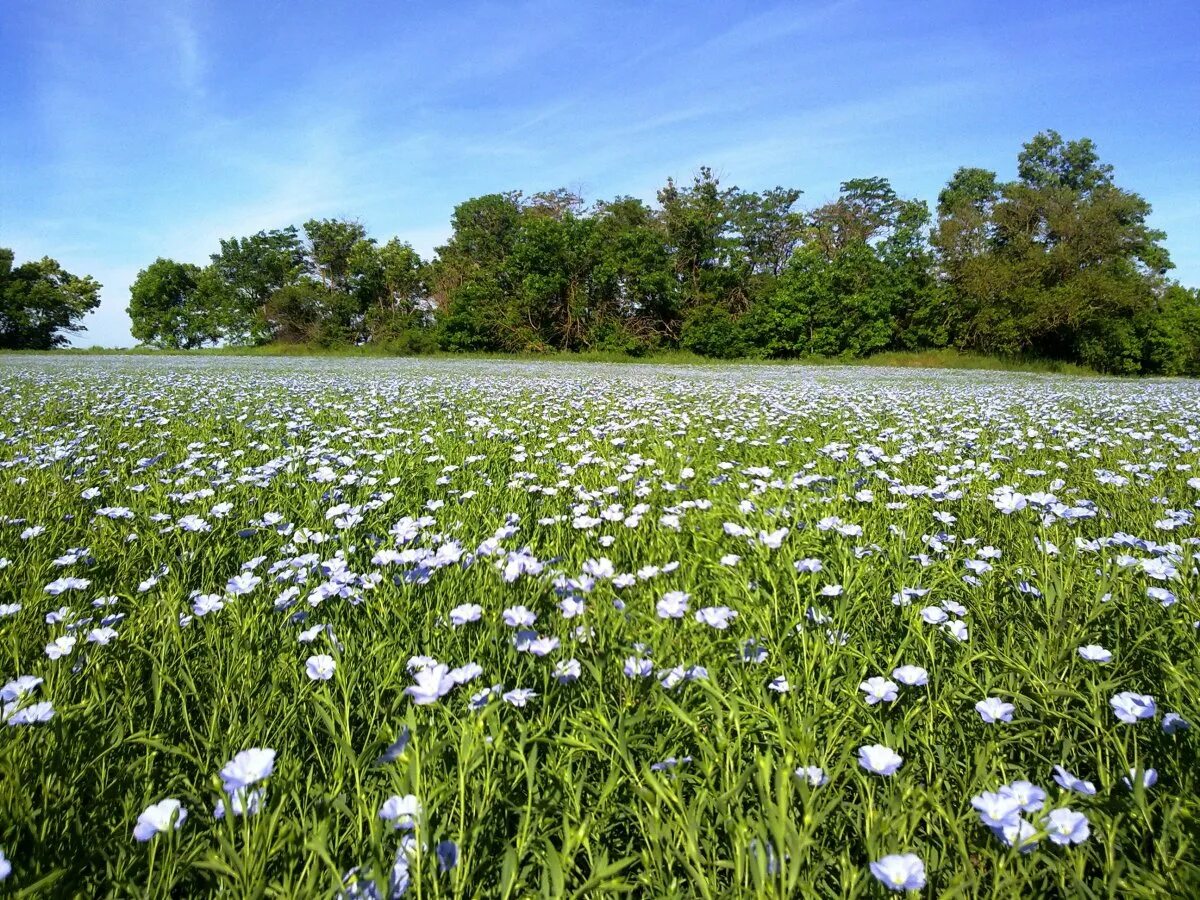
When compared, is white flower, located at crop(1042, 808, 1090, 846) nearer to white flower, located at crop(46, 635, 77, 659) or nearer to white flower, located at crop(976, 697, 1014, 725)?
white flower, located at crop(976, 697, 1014, 725)

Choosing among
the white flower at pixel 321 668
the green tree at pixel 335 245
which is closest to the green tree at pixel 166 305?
the green tree at pixel 335 245

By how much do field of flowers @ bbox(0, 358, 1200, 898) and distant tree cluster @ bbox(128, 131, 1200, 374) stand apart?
86.8 ft

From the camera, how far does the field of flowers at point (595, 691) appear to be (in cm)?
97

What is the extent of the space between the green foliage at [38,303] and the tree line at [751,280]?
0.17m

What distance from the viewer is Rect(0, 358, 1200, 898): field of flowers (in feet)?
3.19

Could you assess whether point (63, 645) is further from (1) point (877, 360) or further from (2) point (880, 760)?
(1) point (877, 360)

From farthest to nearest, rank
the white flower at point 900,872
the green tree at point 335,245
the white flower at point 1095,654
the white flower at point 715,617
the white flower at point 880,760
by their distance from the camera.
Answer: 1. the green tree at point 335,245
2. the white flower at point 715,617
3. the white flower at point 1095,654
4. the white flower at point 880,760
5. the white flower at point 900,872

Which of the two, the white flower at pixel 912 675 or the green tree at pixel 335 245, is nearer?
the white flower at pixel 912 675

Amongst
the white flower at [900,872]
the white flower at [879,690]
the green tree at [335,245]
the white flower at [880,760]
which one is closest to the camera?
the white flower at [900,872]

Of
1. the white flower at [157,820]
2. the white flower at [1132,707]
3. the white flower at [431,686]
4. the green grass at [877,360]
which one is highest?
the green grass at [877,360]

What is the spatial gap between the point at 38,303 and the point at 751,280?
48.3 m

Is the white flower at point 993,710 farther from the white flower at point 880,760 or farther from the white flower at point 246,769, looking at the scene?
the white flower at point 246,769

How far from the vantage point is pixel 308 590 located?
2045mm

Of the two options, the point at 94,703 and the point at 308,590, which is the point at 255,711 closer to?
the point at 94,703
